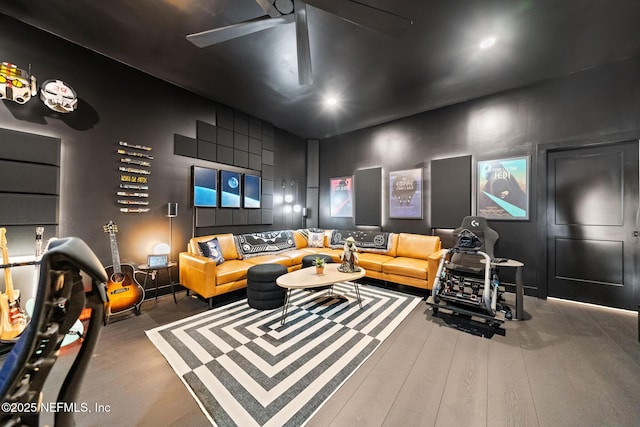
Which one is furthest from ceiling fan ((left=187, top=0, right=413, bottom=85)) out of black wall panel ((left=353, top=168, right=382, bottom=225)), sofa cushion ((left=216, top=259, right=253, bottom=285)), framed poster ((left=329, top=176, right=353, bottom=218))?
framed poster ((left=329, top=176, right=353, bottom=218))

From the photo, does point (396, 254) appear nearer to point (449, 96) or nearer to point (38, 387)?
point (449, 96)

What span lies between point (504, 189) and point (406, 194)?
1546mm

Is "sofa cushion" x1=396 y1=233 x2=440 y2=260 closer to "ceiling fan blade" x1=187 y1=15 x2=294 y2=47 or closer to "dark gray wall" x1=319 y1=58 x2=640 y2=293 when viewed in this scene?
"dark gray wall" x1=319 y1=58 x2=640 y2=293

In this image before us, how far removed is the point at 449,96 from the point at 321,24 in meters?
2.58

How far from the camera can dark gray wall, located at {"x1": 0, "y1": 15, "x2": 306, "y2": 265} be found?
2516 mm

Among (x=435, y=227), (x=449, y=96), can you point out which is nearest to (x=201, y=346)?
(x=435, y=227)

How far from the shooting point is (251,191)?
4695 millimetres

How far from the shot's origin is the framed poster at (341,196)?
5484 mm

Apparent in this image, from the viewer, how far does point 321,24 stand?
93.1 inches

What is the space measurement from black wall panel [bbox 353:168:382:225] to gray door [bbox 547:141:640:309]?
2.67 meters

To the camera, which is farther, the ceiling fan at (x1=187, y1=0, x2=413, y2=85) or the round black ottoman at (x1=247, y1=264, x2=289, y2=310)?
the round black ottoman at (x1=247, y1=264, x2=289, y2=310)

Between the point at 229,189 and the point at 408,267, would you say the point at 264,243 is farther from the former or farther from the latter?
the point at 408,267

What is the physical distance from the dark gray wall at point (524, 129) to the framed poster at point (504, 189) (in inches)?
4.0

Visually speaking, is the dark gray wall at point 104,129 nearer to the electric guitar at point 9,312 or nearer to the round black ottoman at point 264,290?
the electric guitar at point 9,312
